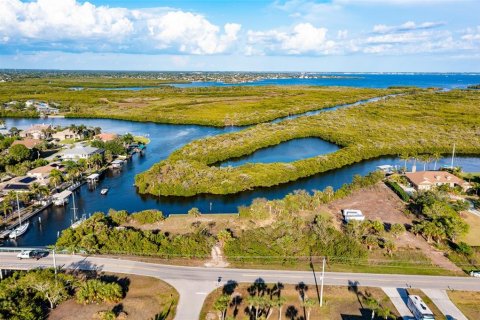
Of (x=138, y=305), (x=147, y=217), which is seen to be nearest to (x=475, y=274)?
(x=138, y=305)

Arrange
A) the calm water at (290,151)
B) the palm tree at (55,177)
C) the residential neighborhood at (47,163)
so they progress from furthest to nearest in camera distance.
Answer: the calm water at (290,151), the palm tree at (55,177), the residential neighborhood at (47,163)

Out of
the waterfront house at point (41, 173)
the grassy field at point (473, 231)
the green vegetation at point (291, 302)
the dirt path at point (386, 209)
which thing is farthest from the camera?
the waterfront house at point (41, 173)

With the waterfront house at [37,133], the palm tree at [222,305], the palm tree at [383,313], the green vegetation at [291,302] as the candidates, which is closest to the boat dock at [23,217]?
the green vegetation at [291,302]

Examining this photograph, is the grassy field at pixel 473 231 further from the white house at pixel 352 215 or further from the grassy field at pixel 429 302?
the grassy field at pixel 429 302

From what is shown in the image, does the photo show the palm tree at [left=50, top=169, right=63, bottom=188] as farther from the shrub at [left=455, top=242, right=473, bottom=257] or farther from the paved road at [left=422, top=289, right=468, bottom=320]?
the shrub at [left=455, top=242, right=473, bottom=257]

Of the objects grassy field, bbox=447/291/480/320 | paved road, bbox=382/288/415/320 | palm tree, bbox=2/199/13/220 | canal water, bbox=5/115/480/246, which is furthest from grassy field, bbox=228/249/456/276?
palm tree, bbox=2/199/13/220

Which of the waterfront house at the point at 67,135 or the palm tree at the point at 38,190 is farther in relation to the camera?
the waterfront house at the point at 67,135

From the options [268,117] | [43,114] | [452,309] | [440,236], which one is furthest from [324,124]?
[43,114]

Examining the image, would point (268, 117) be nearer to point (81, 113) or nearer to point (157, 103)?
point (157, 103)

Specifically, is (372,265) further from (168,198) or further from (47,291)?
(168,198)
